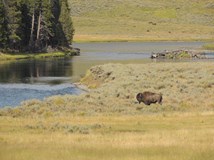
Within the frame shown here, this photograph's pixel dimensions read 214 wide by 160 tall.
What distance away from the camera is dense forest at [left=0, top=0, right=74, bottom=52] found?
320ft

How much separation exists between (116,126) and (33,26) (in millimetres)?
86804

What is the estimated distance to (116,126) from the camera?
2581 cm

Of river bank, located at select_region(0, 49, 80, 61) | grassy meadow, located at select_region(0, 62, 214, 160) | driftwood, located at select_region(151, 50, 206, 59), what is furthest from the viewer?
driftwood, located at select_region(151, 50, 206, 59)

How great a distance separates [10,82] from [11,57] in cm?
3626

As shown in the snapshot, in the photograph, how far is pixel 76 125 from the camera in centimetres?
2553

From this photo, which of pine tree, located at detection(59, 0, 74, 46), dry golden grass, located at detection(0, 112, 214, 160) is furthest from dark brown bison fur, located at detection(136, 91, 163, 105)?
pine tree, located at detection(59, 0, 74, 46)

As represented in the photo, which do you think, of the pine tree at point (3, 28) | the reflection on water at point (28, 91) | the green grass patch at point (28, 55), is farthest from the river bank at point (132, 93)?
the pine tree at point (3, 28)

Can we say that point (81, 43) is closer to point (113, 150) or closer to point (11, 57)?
point (11, 57)

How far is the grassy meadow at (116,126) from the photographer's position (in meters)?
Answer: 17.6

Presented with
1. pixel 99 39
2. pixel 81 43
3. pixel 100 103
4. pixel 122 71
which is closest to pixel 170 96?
pixel 100 103

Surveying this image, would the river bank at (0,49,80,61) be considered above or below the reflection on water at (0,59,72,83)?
above

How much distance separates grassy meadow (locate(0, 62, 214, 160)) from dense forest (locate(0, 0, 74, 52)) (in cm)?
5136

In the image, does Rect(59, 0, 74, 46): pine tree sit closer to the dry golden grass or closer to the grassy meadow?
the grassy meadow

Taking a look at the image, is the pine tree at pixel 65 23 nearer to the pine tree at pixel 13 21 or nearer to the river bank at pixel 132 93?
the pine tree at pixel 13 21
